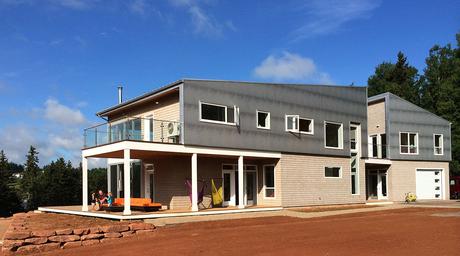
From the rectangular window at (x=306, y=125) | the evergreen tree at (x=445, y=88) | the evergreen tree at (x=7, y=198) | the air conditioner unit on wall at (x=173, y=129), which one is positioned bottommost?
the evergreen tree at (x=7, y=198)

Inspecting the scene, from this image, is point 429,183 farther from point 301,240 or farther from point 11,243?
point 11,243

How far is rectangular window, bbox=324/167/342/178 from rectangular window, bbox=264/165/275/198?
11.8ft

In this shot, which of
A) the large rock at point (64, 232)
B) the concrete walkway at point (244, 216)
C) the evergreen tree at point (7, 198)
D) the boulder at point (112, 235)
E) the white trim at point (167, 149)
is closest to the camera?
the large rock at point (64, 232)

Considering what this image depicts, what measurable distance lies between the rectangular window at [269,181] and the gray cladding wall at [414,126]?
10401mm

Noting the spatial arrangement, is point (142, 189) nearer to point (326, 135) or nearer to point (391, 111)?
point (326, 135)

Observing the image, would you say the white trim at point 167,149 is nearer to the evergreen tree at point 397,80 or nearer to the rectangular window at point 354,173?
the rectangular window at point 354,173

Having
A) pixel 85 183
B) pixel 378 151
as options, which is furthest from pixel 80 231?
pixel 378 151

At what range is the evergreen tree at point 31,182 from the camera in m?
38.3

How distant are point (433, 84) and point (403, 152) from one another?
24.0 m

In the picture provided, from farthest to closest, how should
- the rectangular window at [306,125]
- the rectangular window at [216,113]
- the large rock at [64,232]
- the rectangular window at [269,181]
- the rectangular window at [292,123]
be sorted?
1. the rectangular window at [306,125]
2. the rectangular window at [292,123]
3. the rectangular window at [269,181]
4. the rectangular window at [216,113]
5. the large rock at [64,232]

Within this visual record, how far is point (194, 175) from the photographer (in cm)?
2159

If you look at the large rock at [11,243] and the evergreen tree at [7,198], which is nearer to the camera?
the large rock at [11,243]

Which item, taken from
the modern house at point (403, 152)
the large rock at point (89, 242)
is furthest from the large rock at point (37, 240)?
the modern house at point (403, 152)

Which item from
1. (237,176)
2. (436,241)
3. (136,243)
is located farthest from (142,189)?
(436,241)
